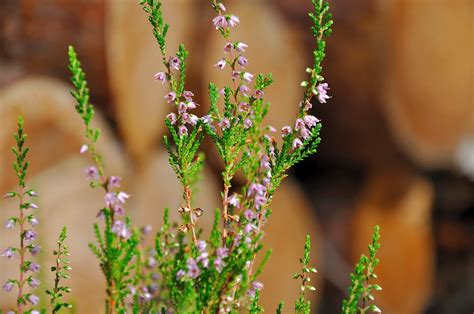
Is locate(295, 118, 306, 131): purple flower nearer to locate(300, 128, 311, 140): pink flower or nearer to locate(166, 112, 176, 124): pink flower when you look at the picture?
locate(300, 128, 311, 140): pink flower

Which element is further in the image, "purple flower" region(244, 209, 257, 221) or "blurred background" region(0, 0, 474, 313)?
"blurred background" region(0, 0, 474, 313)

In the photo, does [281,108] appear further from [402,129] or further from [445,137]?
[445,137]

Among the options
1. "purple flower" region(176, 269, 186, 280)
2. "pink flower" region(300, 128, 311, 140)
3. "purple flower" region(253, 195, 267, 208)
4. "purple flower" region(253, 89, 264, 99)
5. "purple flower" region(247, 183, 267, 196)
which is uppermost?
"purple flower" region(253, 89, 264, 99)

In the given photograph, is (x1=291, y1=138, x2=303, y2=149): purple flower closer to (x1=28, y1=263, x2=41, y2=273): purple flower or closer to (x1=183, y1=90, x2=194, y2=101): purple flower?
(x1=183, y1=90, x2=194, y2=101): purple flower

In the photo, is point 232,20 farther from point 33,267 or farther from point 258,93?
point 33,267

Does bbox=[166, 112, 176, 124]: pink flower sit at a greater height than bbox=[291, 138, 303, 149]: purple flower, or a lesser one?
lesser

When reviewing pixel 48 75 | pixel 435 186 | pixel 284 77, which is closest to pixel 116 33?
pixel 48 75

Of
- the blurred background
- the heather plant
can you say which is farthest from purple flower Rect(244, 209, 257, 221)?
the blurred background

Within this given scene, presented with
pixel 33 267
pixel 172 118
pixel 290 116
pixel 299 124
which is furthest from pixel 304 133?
pixel 290 116
